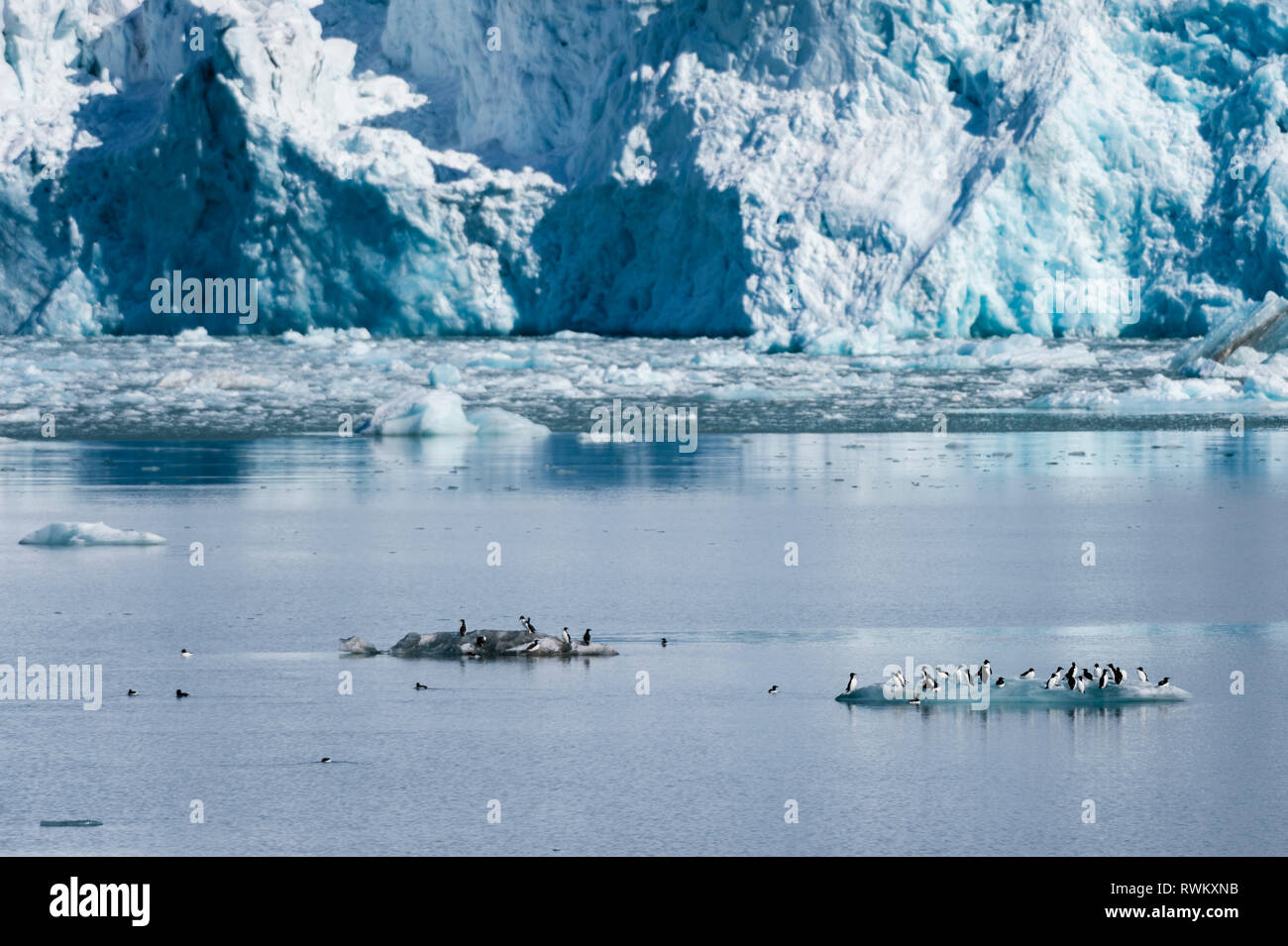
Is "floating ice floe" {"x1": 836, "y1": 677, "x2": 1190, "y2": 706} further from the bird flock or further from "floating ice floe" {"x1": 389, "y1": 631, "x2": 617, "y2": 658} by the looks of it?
"floating ice floe" {"x1": 389, "y1": 631, "x2": 617, "y2": 658}

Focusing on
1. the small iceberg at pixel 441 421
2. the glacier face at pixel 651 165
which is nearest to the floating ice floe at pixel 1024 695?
the small iceberg at pixel 441 421

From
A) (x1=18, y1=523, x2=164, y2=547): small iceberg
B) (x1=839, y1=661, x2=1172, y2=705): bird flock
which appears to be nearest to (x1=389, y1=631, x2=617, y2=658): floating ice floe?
(x1=839, y1=661, x2=1172, y2=705): bird flock

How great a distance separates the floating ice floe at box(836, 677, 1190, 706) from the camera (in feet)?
15.1

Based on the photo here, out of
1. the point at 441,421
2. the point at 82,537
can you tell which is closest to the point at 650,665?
the point at 82,537

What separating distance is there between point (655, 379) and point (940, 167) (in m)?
11.0

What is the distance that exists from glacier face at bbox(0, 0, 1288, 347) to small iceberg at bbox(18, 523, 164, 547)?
20470mm

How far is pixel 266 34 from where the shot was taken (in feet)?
111

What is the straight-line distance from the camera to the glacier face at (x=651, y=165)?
28.4m

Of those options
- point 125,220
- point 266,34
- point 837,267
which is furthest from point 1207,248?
point 125,220

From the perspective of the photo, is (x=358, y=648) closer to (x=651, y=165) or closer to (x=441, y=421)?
(x=441, y=421)

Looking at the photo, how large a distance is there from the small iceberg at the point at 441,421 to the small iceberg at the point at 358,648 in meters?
9.29

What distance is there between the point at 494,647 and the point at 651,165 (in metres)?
26.9

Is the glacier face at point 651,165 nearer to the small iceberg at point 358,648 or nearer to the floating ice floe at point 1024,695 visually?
the small iceberg at point 358,648

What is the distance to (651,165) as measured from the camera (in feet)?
104
